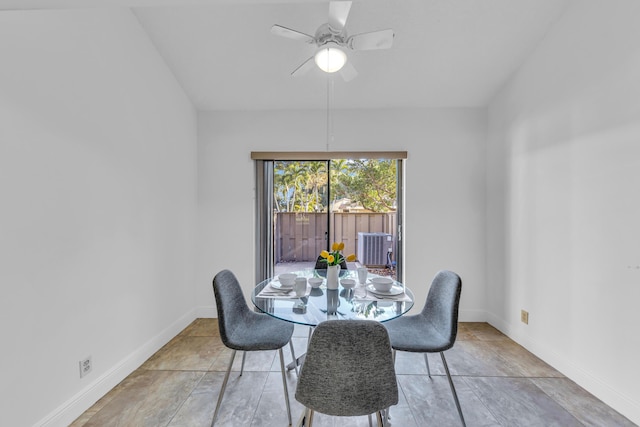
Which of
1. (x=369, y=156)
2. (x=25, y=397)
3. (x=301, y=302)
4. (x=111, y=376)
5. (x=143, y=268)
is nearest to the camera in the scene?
(x=25, y=397)

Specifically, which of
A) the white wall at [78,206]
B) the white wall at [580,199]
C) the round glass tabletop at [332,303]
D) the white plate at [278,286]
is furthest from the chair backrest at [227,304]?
the white wall at [580,199]

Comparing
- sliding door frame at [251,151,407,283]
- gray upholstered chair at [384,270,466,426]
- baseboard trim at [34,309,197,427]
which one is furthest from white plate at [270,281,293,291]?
sliding door frame at [251,151,407,283]

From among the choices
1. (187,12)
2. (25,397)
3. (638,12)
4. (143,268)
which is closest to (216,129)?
(187,12)

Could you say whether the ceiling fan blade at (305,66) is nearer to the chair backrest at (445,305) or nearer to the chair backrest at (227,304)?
the chair backrest at (227,304)

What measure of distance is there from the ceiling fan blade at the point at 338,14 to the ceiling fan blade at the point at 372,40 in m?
0.10

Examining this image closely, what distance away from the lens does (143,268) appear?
2.41 meters

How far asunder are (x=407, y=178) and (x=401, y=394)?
2116 mm

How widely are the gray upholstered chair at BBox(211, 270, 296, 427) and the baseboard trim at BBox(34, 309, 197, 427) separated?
0.85 meters

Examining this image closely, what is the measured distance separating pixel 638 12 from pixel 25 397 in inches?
157

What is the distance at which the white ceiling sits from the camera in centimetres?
223

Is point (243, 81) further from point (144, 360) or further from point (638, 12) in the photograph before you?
point (638, 12)

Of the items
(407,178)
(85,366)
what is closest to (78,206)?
(85,366)

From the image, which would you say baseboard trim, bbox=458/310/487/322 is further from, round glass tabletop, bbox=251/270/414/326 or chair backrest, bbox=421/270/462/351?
round glass tabletop, bbox=251/270/414/326

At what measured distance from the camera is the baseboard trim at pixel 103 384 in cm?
163
